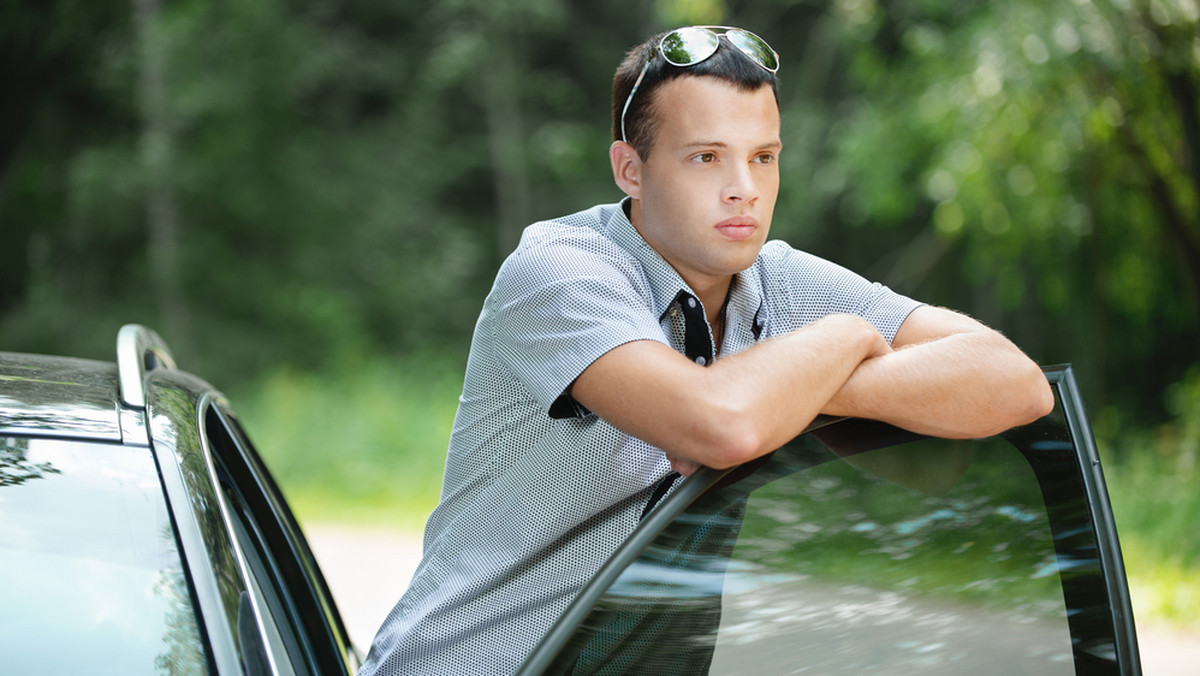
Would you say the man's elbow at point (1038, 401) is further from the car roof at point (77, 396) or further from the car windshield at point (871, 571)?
the car roof at point (77, 396)

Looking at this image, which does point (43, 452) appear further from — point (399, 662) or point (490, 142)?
point (490, 142)

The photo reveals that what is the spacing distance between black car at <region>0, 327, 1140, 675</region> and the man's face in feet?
1.32

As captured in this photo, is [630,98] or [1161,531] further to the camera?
[1161,531]

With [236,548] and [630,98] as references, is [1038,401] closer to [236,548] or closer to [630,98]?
[630,98]

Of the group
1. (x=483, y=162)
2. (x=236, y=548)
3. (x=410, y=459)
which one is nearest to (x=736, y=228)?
(x=236, y=548)

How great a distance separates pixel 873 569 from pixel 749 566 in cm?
17

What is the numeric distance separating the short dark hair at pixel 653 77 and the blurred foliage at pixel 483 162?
617 cm

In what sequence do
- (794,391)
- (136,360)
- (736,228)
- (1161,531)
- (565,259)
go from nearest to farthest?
(794,391) → (565,259) → (736,228) → (136,360) → (1161,531)

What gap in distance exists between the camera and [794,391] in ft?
5.02

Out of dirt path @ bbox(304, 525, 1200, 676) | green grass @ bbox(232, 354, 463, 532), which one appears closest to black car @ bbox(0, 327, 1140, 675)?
dirt path @ bbox(304, 525, 1200, 676)

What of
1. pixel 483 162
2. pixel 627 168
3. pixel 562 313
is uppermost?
pixel 483 162

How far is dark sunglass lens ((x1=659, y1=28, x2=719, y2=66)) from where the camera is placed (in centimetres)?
187

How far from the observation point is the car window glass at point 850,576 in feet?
4.47

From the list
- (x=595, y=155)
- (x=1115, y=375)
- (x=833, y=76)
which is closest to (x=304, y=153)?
(x=595, y=155)
